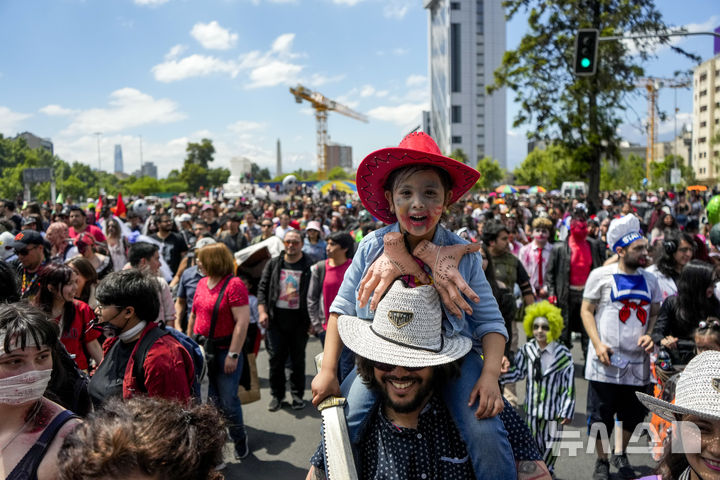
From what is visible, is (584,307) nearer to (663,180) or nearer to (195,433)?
(195,433)

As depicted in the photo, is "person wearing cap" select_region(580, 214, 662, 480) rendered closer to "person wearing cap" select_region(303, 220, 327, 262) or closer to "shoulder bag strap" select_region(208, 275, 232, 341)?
"shoulder bag strap" select_region(208, 275, 232, 341)

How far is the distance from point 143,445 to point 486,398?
107 cm

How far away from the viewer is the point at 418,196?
195 cm

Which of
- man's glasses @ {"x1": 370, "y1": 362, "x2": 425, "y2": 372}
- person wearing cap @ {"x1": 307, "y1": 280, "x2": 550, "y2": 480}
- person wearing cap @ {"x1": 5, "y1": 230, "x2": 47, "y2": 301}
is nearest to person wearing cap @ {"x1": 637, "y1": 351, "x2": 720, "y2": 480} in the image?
person wearing cap @ {"x1": 307, "y1": 280, "x2": 550, "y2": 480}

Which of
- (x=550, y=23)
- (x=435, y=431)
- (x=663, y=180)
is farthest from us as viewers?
(x=663, y=180)

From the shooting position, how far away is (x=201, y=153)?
293 feet

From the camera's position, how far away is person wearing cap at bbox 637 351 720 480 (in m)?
1.60

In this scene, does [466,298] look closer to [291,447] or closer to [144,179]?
[291,447]

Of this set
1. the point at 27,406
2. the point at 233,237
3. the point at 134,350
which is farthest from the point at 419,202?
the point at 233,237

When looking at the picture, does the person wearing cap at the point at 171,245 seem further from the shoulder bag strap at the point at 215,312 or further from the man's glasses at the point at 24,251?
the shoulder bag strap at the point at 215,312

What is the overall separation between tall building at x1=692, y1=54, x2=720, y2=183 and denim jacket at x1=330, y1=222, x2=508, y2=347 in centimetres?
9316

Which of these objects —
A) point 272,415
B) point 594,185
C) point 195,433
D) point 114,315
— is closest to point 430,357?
point 195,433

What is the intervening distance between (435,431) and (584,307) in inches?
120

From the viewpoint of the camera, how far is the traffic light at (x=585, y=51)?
1117 centimetres
